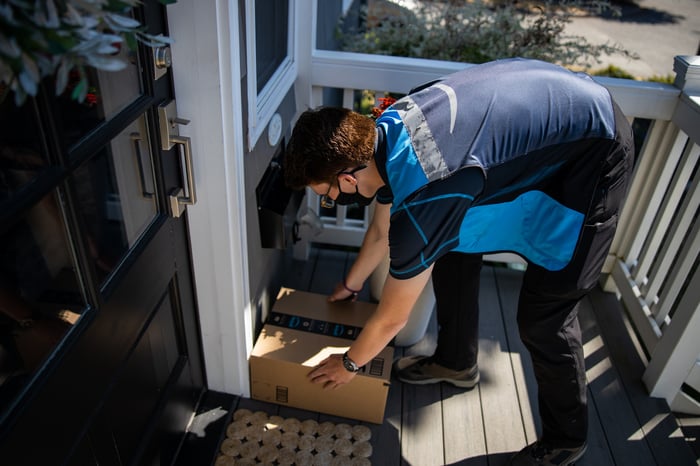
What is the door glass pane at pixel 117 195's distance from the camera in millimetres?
1211

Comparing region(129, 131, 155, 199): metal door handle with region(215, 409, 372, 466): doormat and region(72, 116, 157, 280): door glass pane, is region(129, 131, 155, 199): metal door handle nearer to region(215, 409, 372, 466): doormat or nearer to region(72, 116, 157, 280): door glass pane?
region(72, 116, 157, 280): door glass pane

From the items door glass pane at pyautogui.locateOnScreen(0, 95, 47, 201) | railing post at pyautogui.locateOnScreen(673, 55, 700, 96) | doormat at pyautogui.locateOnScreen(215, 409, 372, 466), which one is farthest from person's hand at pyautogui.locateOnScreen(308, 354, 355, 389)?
railing post at pyautogui.locateOnScreen(673, 55, 700, 96)

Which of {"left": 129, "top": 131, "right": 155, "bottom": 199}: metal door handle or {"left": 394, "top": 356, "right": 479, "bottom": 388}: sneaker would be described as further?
{"left": 394, "top": 356, "right": 479, "bottom": 388}: sneaker

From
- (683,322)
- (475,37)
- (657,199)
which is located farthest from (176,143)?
(475,37)

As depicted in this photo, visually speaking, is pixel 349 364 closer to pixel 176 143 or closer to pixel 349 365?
pixel 349 365

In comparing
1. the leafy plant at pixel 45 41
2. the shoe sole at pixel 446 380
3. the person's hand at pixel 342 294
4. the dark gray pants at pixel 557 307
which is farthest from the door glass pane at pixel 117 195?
the shoe sole at pixel 446 380

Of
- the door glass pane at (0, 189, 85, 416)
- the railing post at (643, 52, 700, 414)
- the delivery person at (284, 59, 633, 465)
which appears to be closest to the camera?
the door glass pane at (0, 189, 85, 416)

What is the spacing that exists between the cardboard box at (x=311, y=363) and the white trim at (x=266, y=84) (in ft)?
2.38

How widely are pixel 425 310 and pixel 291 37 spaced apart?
118 cm

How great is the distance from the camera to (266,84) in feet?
6.41

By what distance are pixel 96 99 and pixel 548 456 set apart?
67.4 inches

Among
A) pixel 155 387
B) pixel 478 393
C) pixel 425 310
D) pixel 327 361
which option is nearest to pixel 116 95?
pixel 155 387

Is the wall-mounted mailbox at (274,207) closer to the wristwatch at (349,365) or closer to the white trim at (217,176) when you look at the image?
the white trim at (217,176)

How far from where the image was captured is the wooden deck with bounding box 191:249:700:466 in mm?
2035
